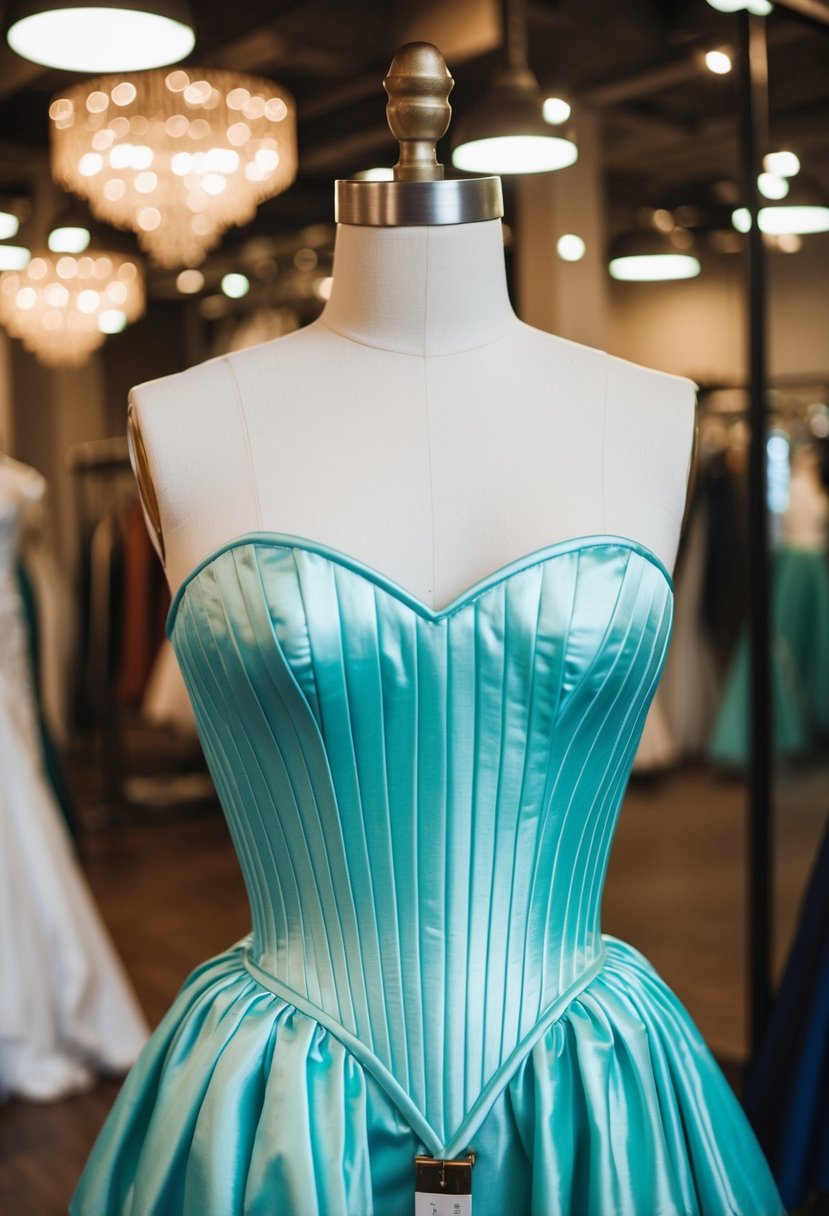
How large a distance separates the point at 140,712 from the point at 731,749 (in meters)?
3.18

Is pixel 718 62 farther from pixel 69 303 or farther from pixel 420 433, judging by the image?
pixel 69 303

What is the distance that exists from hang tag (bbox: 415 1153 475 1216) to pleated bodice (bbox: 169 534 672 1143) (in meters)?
0.04

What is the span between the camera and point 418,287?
1.16 m

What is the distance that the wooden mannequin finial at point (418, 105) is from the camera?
3.64 ft

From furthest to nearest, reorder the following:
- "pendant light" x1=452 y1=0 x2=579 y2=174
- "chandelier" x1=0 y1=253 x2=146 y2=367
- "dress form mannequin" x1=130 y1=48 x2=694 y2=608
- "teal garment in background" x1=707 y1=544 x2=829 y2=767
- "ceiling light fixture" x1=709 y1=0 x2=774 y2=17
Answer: "chandelier" x1=0 y1=253 x2=146 y2=367 → "teal garment in background" x1=707 y1=544 x2=829 y2=767 → "ceiling light fixture" x1=709 y1=0 x2=774 y2=17 → "pendant light" x1=452 y1=0 x2=579 y2=174 → "dress form mannequin" x1=130 y1=48 x2=694 y2=608

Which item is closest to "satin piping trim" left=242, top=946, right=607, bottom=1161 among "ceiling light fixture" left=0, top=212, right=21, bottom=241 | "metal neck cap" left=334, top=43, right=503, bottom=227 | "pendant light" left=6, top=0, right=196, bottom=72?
"metal neck cap" left=334, top=43, right=503, bottom=227

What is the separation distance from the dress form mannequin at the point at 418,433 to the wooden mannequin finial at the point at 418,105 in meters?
0.04

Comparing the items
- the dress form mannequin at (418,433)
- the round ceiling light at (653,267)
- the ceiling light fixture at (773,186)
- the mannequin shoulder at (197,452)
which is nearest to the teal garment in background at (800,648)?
the round ceiling light at (653,267)

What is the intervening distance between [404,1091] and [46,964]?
2.15 meters

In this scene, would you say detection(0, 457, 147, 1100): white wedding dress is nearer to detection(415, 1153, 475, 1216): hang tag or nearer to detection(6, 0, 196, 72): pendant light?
detection(6, 0, 196, 72): pendant light

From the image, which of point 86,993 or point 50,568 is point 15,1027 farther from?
point 50,568

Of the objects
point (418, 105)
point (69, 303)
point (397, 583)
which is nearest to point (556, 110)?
point (418, 105)

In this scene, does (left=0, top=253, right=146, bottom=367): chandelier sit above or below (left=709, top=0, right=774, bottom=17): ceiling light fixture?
below

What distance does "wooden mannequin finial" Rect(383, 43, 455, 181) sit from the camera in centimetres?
111
